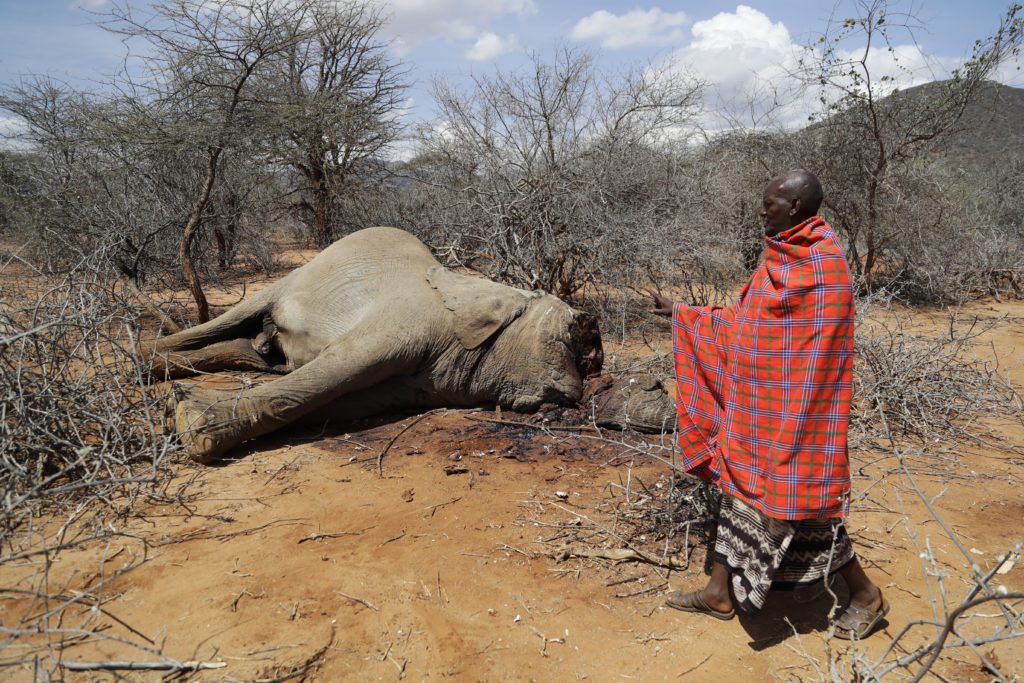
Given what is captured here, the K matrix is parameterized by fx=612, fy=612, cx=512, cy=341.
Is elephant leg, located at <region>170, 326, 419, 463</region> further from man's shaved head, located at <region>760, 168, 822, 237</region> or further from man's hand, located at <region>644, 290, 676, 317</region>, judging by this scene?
man's shaved head, located at <region>760, 168, 822, 237</region>

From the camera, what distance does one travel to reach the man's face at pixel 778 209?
7.45 ft

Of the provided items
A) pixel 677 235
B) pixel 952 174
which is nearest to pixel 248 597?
pixel 677 235

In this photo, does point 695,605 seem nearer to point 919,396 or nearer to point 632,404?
point 632,404

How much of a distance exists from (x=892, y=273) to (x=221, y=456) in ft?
37.7

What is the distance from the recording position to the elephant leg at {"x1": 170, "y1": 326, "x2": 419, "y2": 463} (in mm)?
3469

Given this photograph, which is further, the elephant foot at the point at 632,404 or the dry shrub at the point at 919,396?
the dry shrub at the point at 919,396

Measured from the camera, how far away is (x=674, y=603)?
8.34ft

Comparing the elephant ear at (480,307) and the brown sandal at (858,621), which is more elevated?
the elephant ear at (480,307)

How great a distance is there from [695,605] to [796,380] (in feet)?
3.37

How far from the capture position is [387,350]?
160 inches

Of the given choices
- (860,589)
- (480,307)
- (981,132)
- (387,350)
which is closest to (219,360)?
(387,350)

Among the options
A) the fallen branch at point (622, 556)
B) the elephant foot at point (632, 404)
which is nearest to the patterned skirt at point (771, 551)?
the fallen branch at point (622, 556)

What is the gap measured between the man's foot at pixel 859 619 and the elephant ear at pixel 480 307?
8.63 feet

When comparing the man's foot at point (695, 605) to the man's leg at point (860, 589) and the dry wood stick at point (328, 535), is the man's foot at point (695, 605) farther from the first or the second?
the dry wood stick at point (328, 535)
